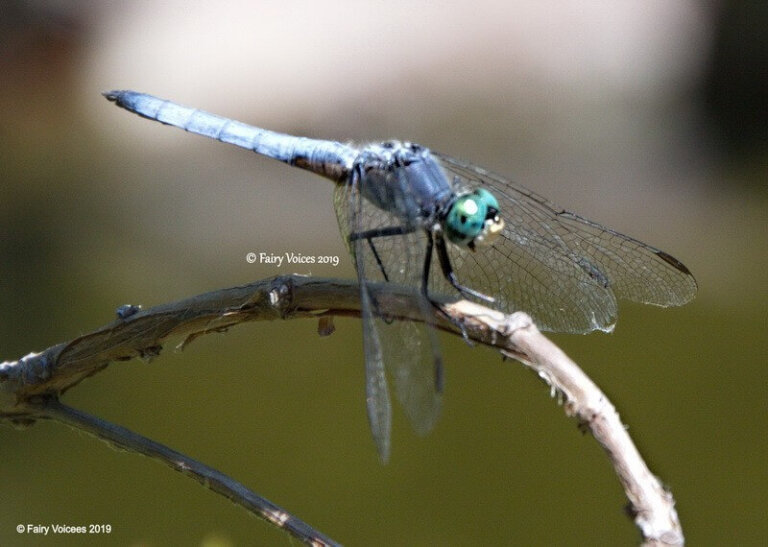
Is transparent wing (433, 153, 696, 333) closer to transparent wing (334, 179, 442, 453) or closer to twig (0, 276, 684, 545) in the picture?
transparent wing (334, 179, 442, 453)

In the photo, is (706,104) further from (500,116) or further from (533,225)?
(533,225)

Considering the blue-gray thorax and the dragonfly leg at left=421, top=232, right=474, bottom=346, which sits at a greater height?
the blue-gray thorax

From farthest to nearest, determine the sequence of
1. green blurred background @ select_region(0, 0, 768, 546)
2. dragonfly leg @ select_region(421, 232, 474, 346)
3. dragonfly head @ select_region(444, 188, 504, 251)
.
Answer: green blurred background @ select_region(0, 0, 768, 546) → dragonfly head @ select_region(444, 188, 504, 251) → dragonfly leg @ select_region(421, 232, 474, 346)

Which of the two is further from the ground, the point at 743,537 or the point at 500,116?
the point at 500,116

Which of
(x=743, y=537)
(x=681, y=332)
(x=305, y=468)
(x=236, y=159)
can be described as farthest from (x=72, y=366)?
(x=236, y=159)

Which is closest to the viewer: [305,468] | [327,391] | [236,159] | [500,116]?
[305,468]

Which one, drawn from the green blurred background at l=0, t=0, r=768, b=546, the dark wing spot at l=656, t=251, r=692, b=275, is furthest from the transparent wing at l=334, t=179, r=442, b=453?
the green blurred background at l=0, t=0, r=768, b=546

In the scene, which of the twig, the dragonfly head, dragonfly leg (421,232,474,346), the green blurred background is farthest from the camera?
the green blurred background
